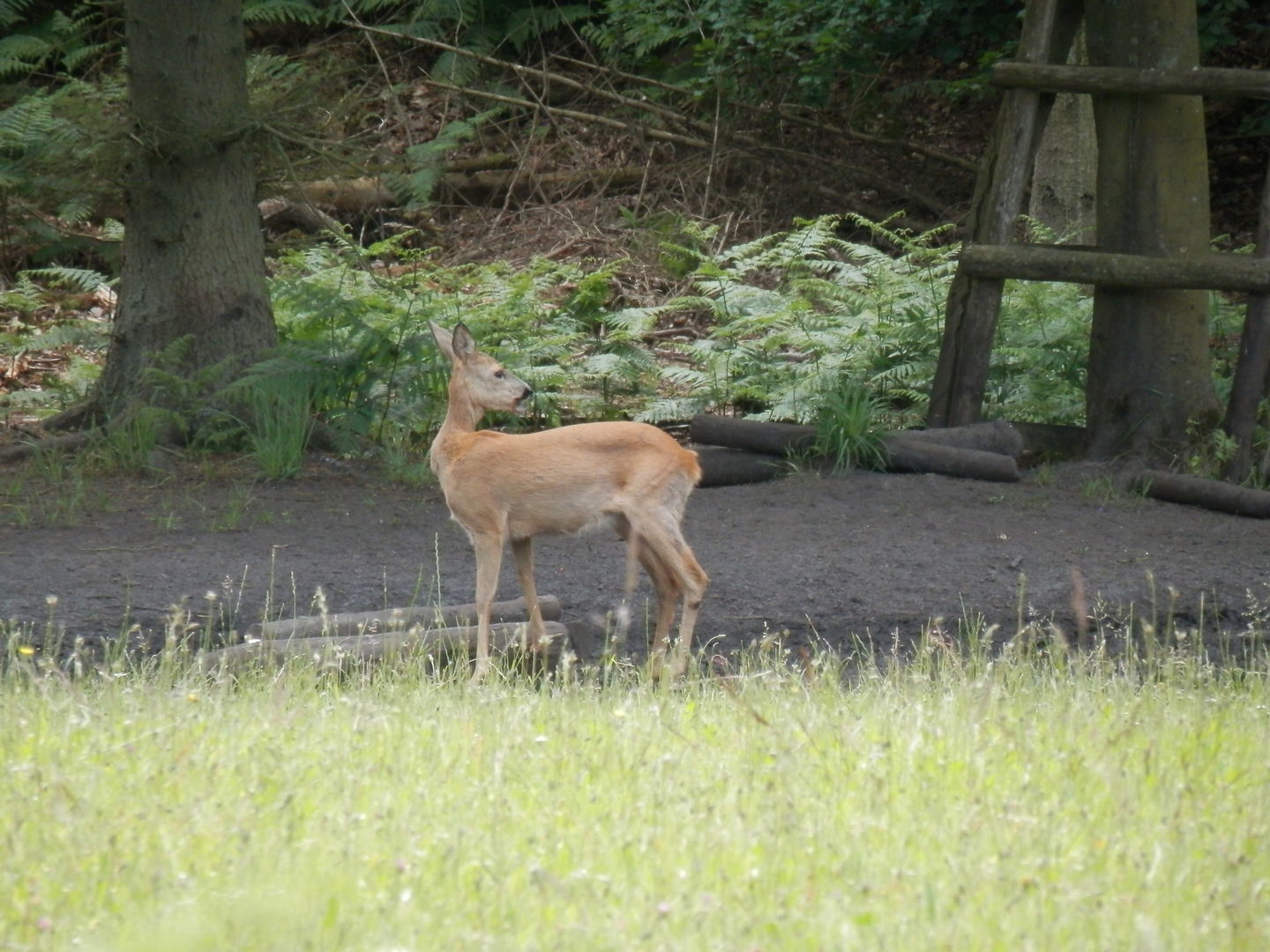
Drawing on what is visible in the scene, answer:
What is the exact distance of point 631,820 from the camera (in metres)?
3.57

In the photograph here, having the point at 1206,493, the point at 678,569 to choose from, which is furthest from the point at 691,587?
the point at 1206,493

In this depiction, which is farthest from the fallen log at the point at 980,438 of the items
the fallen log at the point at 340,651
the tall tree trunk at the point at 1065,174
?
the tall tree trunk at the point at 1065,174

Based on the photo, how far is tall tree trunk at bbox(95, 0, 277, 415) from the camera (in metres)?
9.09

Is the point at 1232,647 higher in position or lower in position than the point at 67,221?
lower

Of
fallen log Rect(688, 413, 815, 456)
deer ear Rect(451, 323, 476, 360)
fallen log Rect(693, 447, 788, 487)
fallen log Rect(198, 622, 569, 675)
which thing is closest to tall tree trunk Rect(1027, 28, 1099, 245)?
fallen log Rect(688, 413, 815, 456)

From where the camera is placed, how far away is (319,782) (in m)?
3.77

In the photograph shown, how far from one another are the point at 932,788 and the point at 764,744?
517 mm

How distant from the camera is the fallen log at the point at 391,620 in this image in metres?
5.75

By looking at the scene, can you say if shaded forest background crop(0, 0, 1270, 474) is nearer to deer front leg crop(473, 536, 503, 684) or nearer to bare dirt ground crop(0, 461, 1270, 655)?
bare dirt ground crop(0, 461, 1270, 655)

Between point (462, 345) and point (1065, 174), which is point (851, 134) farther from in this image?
point (462, 345)

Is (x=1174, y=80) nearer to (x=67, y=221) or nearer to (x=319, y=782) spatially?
(x=319, y=782)

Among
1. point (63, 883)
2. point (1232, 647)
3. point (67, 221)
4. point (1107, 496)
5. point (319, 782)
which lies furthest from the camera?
point (67, 221)

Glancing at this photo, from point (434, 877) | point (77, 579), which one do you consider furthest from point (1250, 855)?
point (77, 579)

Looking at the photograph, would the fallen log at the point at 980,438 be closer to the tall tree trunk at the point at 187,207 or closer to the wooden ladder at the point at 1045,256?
the wooden ladder at the point at 1045,256
